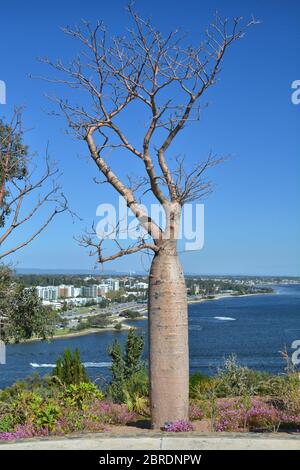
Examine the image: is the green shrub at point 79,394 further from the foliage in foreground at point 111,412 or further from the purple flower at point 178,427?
the purple flower at point 178,427

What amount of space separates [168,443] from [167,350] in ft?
3.99

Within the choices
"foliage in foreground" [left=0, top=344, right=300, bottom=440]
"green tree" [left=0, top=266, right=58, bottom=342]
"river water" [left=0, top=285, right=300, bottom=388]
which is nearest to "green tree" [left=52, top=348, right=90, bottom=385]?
"green tree" [left=0, top=266, right=58, bottom=342]

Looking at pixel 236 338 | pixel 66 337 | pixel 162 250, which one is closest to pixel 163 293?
pixel 162 250

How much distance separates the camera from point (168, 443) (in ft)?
16.8

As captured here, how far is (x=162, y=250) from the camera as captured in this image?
6480mm

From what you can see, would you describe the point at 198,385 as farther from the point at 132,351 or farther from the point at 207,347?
the point at 207,347

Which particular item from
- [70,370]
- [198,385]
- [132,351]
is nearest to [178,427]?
[198,385]

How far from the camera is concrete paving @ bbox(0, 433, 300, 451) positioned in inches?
197

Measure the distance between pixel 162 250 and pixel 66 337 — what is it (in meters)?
49.8

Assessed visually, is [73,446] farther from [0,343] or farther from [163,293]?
[0,343]

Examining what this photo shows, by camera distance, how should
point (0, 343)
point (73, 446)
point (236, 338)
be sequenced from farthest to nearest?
point (236, 338) → point (0, 343) → point (73, 446)

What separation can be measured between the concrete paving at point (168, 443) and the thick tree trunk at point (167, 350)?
72cm

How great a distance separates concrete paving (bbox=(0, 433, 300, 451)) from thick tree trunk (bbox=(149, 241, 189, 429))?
716 mm

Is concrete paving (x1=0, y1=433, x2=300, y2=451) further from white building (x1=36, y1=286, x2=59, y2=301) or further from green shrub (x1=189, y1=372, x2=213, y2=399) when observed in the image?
white building (x1=36, y1=286, x2=59, y2=301)
